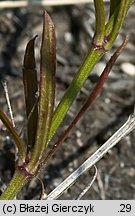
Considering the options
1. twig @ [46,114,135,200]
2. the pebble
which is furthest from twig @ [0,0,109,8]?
twig @ [46,114,135,200]

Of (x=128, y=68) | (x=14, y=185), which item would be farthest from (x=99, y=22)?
(x=128, y=68)

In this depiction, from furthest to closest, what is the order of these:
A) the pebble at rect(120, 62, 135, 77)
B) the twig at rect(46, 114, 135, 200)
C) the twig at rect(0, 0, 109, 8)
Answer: the pebble at rect(120, 62, 135, 77) < the twig at rect(0, 0, 109, 8) < the twig at rect(46, 114, 135, 200)

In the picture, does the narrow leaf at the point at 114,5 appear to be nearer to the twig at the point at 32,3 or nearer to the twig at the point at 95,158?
the twig at the point at 95,158

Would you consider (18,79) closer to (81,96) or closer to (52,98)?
A: (81,96)

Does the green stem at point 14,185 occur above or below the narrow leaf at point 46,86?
below

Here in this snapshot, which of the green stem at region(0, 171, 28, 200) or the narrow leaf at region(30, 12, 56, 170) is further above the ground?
the narrow leaf at region(30, 12, 56, 170)

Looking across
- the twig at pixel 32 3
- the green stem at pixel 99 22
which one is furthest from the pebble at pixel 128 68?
the green stem at pixel 99 22

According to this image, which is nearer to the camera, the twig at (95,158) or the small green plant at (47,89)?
the small green plant at (47,89)

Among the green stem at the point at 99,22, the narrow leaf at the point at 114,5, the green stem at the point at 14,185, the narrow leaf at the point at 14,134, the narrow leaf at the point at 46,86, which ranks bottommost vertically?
the green stem at the point at 14,185

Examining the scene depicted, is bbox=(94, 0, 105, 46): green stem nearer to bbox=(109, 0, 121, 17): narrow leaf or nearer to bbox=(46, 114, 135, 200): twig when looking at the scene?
bbox=(109, 0, 121, 17): narrow leaf

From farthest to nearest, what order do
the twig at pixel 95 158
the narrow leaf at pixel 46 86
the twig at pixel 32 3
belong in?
the twig at pixel 32 3 → the twig at pixel 95 158 → the narrow leaf at pixel 46 86
